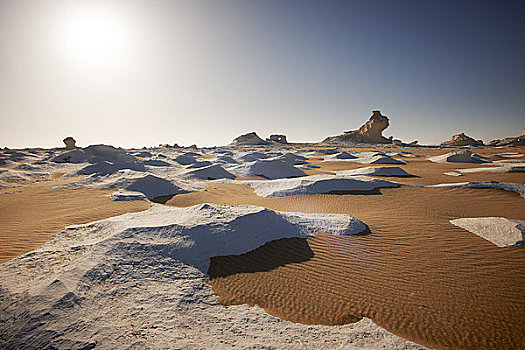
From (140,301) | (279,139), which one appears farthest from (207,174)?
(279,139)

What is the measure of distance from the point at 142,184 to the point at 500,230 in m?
13.5

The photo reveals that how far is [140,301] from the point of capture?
3.21 m

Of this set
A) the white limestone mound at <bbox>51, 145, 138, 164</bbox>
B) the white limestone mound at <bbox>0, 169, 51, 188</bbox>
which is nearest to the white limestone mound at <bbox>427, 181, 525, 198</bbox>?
the white limestone mound at <bbox>0, 169, 51, 188</bbox>

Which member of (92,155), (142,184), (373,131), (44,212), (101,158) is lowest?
(44,212)

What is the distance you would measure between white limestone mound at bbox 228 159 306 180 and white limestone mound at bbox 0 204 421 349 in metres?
12.5

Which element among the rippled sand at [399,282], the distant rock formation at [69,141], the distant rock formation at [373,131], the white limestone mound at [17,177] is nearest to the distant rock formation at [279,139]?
the distant rock formation at [373,131]

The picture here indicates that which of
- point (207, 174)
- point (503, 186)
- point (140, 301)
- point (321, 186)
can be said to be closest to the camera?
point (140, 301)

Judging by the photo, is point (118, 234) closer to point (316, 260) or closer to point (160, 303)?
point (160, 303)

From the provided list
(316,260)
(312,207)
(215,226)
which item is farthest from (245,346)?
(312,207)

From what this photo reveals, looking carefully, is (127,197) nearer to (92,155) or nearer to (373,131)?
(92,155)

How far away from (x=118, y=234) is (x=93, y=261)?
0.92 meters

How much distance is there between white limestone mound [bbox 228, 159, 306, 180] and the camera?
17.4 m

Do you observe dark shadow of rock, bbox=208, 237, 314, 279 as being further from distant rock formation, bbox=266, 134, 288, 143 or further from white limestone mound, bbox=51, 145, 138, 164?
distant rock formation, bbox=266, 134, 288, 143

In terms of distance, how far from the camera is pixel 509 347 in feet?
8.88
